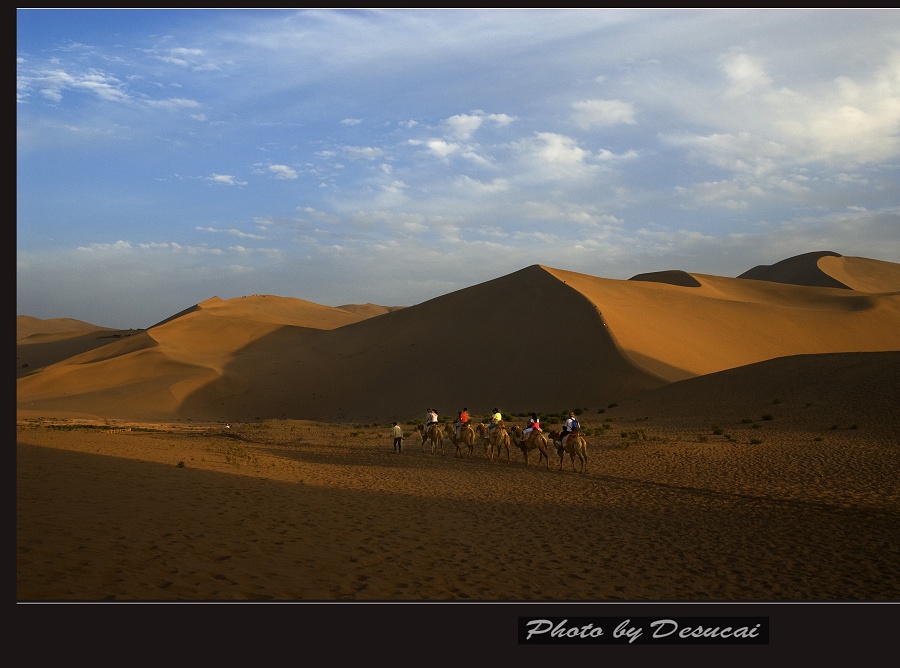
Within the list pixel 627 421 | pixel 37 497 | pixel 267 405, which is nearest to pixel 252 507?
pixel 37 497

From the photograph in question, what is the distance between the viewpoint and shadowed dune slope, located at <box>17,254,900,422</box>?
165ft

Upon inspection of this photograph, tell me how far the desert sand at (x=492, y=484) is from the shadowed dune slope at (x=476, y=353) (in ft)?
1.12

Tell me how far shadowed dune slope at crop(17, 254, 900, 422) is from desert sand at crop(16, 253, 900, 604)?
1.12 ft

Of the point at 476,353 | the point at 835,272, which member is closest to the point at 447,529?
the point at 476,353

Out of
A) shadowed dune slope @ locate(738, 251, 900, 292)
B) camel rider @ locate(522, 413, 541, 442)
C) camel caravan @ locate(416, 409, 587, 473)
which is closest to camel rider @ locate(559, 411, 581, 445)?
camel caravan @ locate(416, 409, 587, 473)

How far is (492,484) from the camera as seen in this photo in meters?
18.3


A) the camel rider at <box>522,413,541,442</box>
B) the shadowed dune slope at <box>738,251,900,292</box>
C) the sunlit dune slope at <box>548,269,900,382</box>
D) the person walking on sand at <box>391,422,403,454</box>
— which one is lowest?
the person walking on sand at <box>391,422,403,454</box>

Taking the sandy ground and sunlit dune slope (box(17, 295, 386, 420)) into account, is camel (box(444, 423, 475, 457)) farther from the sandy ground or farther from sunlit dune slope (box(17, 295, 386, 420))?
sunlit dune slope (box(17, 295, 386, 420))

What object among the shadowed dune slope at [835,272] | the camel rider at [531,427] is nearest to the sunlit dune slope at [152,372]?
the camel rider at [531,427]

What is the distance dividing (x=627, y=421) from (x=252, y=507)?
2543cm

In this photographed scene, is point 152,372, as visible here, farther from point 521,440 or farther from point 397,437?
point 521,440

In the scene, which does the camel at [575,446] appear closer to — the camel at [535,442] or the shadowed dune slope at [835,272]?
the camel at [535,442]

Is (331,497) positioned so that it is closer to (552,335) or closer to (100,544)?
(100,544)

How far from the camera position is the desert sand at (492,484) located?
866 centimetres
